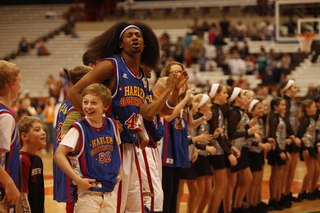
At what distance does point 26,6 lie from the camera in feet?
101

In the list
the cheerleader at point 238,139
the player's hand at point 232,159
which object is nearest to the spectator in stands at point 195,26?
the cheerleader at point 238,139

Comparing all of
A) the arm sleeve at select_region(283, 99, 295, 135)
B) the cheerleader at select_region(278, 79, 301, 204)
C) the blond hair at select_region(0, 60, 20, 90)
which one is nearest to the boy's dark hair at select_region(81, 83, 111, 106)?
the blond hair at select_region(0, 60, 20, 90)

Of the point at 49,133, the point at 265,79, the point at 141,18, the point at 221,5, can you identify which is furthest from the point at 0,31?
the point at 265,79

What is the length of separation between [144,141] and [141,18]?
78.5 ft

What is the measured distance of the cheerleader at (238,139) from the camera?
21.2 ft

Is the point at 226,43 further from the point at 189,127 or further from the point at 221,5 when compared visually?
the point at 189,127

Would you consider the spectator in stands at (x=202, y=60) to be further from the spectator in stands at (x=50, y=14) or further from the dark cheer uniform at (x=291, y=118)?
the spectator in stands at (x=50, y=14)

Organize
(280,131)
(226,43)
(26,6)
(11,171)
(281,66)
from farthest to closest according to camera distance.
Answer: (26,6) → (226,43) → (281,66) → (280,131) → (11,171)

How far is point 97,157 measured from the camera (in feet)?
10.9

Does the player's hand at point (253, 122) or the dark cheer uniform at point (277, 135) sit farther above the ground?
the player's hand at point (253, 122)

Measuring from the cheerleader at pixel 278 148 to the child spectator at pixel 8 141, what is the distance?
516 centimetres

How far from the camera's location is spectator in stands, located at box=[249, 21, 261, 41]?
74.1ft

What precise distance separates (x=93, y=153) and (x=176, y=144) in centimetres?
195

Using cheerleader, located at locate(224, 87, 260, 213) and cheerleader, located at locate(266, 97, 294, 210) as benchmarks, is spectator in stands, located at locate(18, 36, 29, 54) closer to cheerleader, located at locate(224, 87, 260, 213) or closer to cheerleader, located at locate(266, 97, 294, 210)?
cheerleader, located at locate(266, 97, 294, 210)
